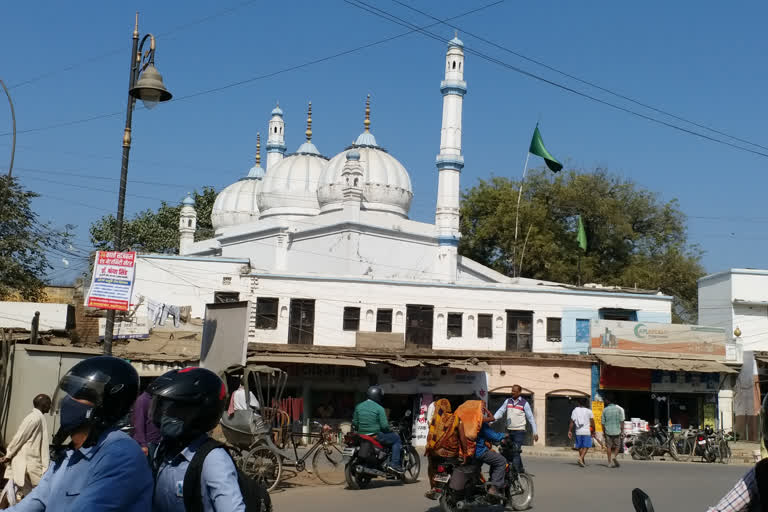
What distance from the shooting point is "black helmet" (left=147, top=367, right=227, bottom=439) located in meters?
3.71

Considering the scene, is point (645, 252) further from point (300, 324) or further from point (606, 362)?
point (300, 324)

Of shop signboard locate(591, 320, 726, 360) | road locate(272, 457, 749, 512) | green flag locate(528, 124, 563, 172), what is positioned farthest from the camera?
green flag locate(528, 124, 563, 172)

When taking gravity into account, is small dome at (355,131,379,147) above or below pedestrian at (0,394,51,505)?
above

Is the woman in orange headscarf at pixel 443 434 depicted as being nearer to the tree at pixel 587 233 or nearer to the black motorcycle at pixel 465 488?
the black motorcycle at pixel 465 488

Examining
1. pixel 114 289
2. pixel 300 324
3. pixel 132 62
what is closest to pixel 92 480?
pixel 114 289

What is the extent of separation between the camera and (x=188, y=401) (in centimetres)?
371

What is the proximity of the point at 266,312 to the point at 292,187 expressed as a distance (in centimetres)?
1595

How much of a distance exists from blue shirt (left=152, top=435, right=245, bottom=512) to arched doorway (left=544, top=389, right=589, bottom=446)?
89.2ft

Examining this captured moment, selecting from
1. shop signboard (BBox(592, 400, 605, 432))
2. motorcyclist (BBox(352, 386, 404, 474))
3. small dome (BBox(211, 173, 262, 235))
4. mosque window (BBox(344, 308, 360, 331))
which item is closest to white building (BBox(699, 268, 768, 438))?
shop signboard (BBox(592, 400, 605, 432))

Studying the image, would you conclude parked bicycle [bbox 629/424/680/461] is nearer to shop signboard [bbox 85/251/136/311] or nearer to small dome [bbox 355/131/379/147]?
shop signboard [bbox 85/251/136/311]

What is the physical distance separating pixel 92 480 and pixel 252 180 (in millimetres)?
48743

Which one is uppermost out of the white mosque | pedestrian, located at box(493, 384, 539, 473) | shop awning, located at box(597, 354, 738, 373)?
the white mosque

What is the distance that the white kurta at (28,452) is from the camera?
916cm

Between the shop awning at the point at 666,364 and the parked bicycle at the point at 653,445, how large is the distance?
5619 mm
